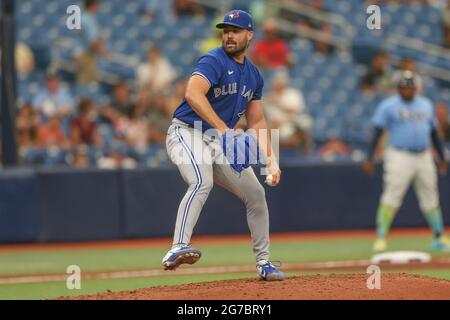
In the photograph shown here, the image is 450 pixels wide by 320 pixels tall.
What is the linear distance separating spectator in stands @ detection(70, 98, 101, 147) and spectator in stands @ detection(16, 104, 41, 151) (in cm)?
56

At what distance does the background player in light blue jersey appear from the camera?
13.5 metres

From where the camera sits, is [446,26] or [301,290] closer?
[301,290]

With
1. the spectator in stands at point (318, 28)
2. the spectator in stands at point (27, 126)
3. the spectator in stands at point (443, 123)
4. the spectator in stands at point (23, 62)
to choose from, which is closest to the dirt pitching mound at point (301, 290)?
the spectator in stands at point (27, 126)

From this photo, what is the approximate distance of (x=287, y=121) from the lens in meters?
16.8

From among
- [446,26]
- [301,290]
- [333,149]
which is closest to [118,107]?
[333,149]

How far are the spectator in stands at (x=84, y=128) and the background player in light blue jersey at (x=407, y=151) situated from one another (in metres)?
4.67

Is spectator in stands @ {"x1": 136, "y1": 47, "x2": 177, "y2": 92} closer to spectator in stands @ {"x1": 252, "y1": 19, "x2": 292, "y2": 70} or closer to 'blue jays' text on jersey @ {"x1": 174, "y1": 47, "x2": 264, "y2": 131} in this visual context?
spectator in stands @ {"x1": 252, "y1": 19, "x2": 292, "y2": 70}

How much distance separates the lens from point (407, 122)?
13547mm

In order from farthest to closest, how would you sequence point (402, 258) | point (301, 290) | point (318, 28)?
point (318, 28), point (402, 258), point (301, 290)

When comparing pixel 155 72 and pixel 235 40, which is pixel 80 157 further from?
pixel 235 40

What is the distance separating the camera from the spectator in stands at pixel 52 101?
55.0 feet

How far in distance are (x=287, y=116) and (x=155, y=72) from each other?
2412 mm

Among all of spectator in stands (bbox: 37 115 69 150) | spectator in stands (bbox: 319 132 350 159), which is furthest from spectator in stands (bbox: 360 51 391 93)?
spectator in stands (bbox: 37 115 69 150)
